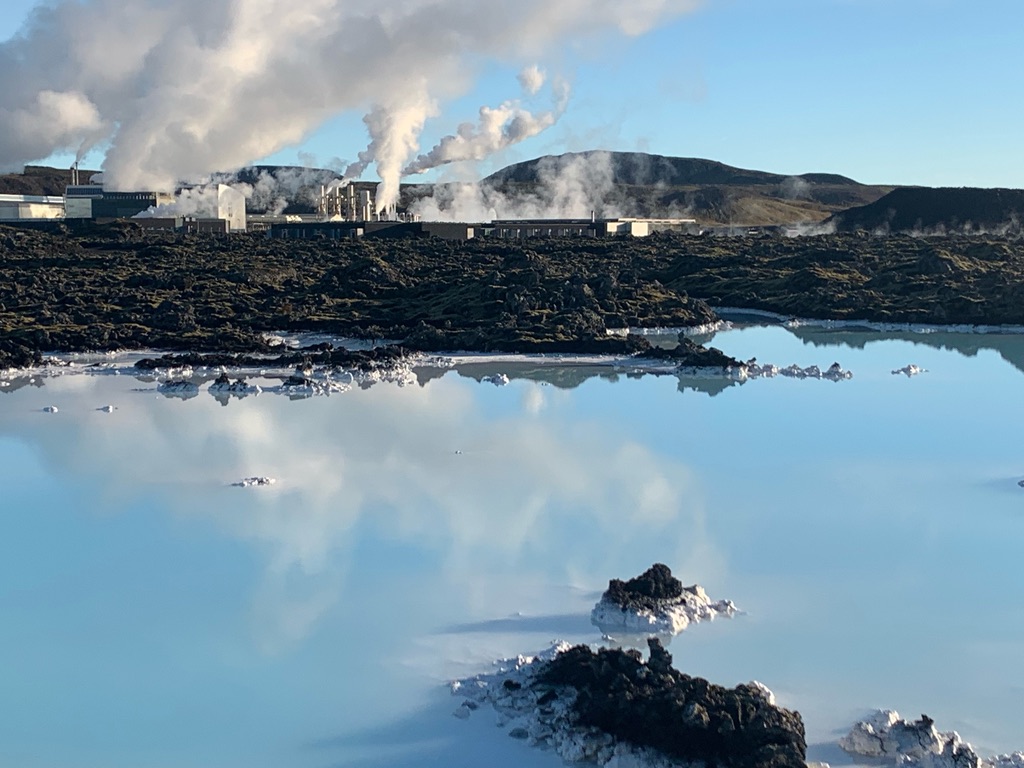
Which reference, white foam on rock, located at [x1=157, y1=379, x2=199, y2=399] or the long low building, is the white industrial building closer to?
the long low building

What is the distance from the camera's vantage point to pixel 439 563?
1650 cm

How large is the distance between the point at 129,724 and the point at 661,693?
513 cm

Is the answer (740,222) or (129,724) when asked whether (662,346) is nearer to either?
(129,724)

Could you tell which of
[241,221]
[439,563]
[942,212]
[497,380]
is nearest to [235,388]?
[497,380]

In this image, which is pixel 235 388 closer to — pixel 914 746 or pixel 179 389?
pixel 179 389

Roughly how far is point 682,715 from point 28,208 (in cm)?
10407

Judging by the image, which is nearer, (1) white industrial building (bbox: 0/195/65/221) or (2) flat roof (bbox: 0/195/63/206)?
(1) white industrial building (bbox: 0/195/65/221)

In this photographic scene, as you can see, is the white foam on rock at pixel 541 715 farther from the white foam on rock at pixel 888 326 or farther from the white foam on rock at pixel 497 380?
the white foam on rock at pixel 888 326

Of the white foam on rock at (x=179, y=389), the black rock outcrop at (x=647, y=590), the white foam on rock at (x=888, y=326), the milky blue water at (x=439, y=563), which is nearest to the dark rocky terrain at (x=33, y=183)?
the white foam on rock at (x=888, y=326)

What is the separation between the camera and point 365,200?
106750mm

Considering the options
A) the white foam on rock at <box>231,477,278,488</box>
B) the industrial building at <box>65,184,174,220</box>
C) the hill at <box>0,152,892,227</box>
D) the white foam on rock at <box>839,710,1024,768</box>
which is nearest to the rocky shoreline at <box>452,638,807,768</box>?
the white foam on rock at <box>839,710,1024,768</box>

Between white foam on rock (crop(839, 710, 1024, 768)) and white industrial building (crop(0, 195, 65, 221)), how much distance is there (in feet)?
319

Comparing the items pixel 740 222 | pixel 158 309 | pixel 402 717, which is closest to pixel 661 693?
pixel 402 717

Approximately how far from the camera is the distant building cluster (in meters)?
90.6
